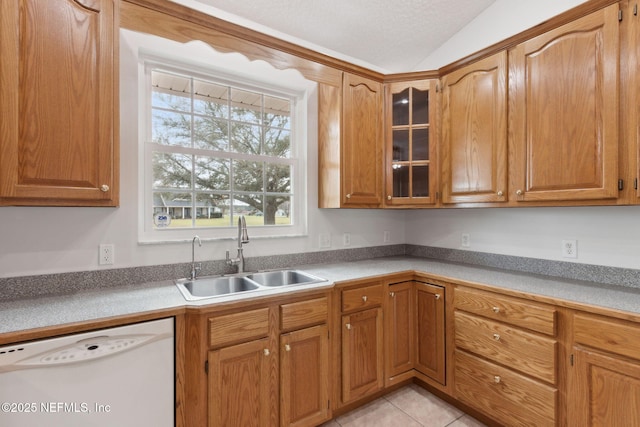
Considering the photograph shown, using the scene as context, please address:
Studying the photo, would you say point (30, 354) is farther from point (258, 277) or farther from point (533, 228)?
point (533, 228)

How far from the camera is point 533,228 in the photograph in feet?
7.01

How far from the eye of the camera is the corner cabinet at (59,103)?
1.23 m

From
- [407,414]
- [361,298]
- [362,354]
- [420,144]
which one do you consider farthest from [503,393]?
[420,144]

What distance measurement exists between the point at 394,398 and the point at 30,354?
81.2 inches

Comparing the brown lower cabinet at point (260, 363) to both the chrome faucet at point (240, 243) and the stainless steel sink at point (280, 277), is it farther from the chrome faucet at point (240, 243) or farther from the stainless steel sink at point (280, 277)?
the chrome faucet at point (240, 243)

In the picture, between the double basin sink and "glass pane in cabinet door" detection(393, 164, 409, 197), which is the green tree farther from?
"glass pane in cabinet door" detection(393, 164, 409, 197)

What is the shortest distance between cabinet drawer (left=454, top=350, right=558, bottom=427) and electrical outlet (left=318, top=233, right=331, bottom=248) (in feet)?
3.98

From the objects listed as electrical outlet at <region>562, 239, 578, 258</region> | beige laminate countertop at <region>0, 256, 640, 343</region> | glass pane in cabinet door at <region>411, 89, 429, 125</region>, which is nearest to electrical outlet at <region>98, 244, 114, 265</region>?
beige laminate countertop at <region>0, 256, 640, 343</region>

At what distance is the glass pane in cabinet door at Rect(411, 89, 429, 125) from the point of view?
2412mm

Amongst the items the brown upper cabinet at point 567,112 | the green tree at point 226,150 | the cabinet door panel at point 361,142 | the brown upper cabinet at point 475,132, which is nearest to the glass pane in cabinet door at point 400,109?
the cabinet door panel at point 361,142

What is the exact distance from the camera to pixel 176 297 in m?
1.53

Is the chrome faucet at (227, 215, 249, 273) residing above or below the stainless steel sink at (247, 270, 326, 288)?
above

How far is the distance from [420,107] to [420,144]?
0.30 metres

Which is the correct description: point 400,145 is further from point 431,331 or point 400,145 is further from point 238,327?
point 238,327
